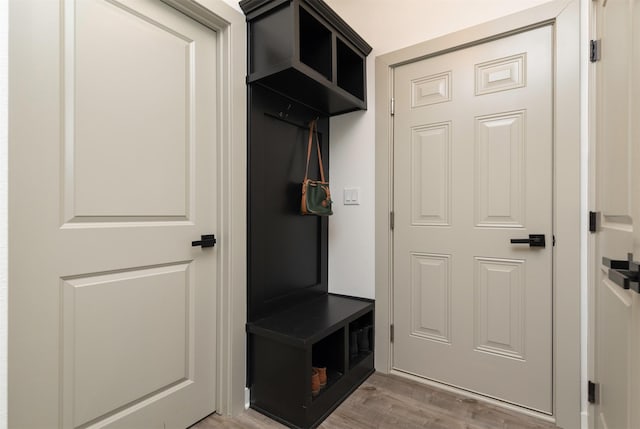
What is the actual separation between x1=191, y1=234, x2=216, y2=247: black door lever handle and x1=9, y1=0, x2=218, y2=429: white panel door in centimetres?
2

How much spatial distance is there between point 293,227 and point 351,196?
0.49 metres

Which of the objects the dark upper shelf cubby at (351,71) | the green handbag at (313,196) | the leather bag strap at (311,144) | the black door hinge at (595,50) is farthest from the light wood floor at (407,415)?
the dark upper shelf cubby at (351,71)

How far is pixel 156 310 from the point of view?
1420mm

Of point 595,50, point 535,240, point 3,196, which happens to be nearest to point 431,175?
point 535,240

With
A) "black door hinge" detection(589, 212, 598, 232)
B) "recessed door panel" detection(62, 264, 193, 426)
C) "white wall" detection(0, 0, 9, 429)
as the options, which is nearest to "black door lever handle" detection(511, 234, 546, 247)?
"black door hinge" detection(589, 212, 598, 232)

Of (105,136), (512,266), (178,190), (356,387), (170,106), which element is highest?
(170,106)

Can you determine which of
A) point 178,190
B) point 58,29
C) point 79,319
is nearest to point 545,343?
point 178,190

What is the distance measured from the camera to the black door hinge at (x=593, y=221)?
1404mm

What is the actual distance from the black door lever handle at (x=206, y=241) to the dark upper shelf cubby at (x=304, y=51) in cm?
86

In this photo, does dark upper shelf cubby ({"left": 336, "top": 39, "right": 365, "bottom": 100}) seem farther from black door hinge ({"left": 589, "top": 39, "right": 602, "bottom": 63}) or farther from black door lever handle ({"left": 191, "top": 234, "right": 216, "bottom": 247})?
black door lever handle ({"left": 191, "top": 234, "right": 216, "bottom": 247})

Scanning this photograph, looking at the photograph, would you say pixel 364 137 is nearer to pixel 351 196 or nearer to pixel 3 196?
pixel 351 196

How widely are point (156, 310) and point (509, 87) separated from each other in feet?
6.88

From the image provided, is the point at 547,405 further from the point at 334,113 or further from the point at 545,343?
the point at 334,113

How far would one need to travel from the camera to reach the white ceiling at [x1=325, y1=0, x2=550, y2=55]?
1753mm
